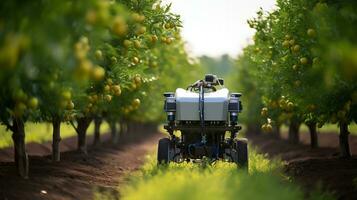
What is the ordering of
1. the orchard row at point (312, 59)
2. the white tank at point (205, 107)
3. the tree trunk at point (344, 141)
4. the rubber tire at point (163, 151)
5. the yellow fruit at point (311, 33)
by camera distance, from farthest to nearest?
1. the tree trunk at point (344, 141)
2. the rubber tire at point (163, 151)
3. the white tank at point (205, 107)
4. the yellow fruit at point (311, 33)
5. the orchard row at point (312, 59)

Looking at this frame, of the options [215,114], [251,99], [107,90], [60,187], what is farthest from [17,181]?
[251,99]

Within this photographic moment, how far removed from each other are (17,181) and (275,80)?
6956mm

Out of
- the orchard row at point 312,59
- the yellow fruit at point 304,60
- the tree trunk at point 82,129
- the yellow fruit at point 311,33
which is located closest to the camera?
the orchard row at point 312,59

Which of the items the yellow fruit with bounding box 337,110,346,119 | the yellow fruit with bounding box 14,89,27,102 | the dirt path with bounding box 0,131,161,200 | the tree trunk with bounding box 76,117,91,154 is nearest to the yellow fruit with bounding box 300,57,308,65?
the yellow fruit with bounding box 337,110,346,119

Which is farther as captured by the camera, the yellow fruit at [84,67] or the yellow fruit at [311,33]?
the yellow fruit at [311,33]

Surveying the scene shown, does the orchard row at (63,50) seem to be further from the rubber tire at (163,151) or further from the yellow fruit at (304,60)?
the yellow fruit at (304,60)

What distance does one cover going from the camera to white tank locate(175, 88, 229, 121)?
48.9 feet

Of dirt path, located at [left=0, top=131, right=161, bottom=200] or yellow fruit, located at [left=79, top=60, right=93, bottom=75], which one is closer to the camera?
yellow fruit, located at [left=79, top=60, right=93, bottom=75]

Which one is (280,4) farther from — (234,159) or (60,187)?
(60,187)

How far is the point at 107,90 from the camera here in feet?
44.4

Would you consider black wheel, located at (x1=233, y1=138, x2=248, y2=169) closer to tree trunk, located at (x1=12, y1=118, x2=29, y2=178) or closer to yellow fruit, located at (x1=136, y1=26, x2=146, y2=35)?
yellow fruit, located at (x1=136, y1=26, x2=146, y2=35)

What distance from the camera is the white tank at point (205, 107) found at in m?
14.9

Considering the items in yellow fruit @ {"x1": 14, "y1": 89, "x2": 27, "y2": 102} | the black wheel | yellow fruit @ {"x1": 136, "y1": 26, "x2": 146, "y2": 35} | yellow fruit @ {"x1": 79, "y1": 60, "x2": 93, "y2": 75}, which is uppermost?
yellow fruit @ {"x1": 136, "y1": 26, "x2": 146, "y2": 35}

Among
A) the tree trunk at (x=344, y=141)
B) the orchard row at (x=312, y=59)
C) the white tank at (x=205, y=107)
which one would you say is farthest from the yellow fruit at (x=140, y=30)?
the tree trunk at (x=344, y=141)
